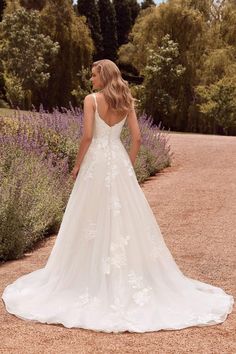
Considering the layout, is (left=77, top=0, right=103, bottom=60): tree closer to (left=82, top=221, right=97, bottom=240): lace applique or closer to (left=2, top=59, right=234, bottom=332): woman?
(left=2, top=59, right=234, bottom=332): woman

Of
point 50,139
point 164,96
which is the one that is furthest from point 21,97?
point 50,139

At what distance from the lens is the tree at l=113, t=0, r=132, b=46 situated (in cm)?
5344

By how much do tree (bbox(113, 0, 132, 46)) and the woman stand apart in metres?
49.7

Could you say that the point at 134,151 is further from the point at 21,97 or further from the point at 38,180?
the point at 21,97

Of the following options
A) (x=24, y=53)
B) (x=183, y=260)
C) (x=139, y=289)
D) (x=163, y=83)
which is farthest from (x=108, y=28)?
(x=139, y=289)

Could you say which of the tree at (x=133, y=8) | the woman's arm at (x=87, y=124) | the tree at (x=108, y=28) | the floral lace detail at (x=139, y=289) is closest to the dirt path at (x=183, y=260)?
the floral lace detail at (x=139, y=289)

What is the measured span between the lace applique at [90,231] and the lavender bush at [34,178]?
1.79m

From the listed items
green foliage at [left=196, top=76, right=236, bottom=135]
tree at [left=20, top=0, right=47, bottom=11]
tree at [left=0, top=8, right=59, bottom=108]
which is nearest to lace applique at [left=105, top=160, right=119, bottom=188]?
green foliage at [left=196, top=76, right=236, bottom=135]

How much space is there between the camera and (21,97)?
33.5 meters

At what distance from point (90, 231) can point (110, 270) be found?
14.5 inches

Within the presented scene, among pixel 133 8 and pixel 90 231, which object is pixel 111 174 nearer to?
pixel 90 231

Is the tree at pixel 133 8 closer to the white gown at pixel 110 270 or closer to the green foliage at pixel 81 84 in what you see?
the green foliage at pixel 81 84

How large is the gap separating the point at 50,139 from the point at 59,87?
25182 mm

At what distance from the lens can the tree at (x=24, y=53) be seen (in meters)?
33.0
